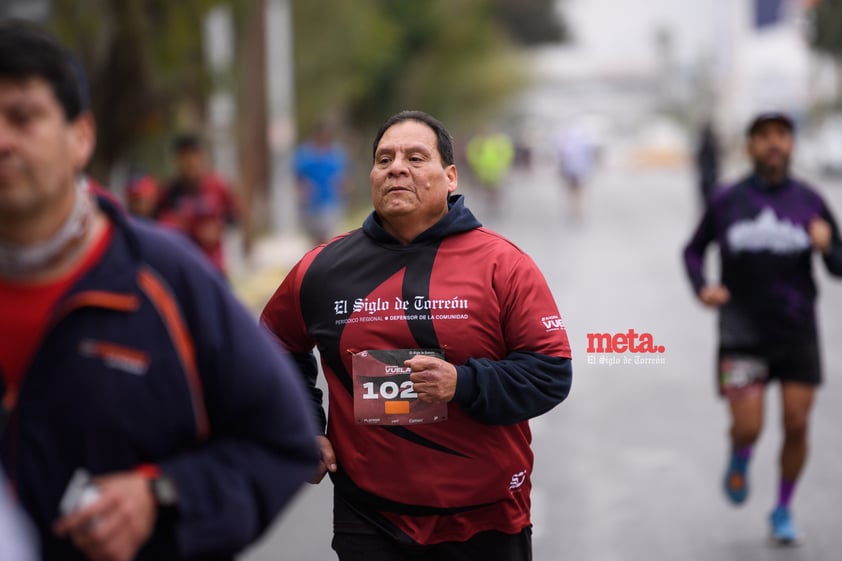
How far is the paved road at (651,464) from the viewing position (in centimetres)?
720

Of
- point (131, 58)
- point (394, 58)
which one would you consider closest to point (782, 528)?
point (131, 58)

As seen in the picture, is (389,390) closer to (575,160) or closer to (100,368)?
(100,368)

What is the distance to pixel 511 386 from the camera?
380cm

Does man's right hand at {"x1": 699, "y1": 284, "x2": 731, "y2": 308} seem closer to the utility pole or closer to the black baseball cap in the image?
the black baseball cap

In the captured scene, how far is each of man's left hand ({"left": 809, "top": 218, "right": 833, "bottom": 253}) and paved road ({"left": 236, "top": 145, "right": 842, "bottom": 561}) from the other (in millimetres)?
961

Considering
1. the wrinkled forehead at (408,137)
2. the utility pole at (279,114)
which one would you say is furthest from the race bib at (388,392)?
the utility pole at (279,114)

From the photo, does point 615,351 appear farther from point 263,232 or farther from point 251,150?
point 263,232

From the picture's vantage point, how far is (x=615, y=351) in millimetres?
4223

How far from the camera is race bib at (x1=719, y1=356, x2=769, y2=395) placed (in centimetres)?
684

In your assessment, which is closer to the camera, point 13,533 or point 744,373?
point 13,533

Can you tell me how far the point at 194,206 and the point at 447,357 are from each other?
24.3ft

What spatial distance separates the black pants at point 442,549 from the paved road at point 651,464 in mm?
638

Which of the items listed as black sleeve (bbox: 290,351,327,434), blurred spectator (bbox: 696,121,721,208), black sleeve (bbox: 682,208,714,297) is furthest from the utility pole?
black sleeve (bbox: 290,351,327,434)

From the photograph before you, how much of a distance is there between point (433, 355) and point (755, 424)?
339cm
